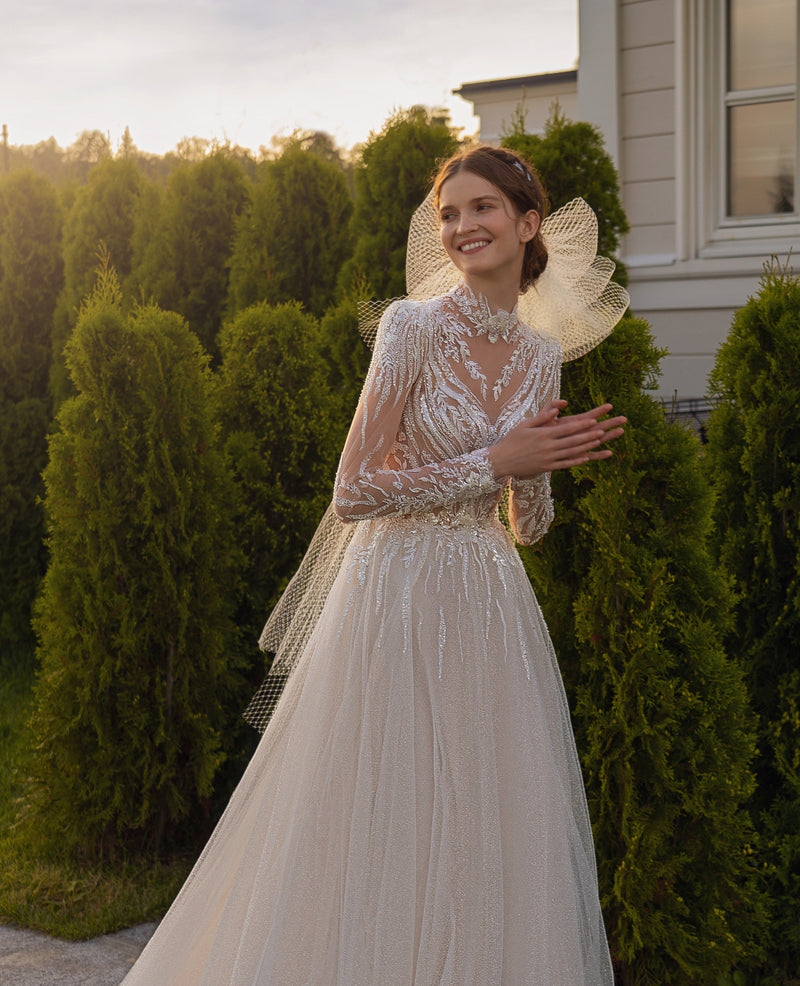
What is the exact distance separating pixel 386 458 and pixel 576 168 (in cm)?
203

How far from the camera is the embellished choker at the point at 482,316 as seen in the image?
245 centimetres

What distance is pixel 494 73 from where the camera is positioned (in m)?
13.2

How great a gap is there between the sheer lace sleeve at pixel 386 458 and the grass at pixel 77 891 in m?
2.04

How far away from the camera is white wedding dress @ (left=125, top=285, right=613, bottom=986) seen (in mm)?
2215

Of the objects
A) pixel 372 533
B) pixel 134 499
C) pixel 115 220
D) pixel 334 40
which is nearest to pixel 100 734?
pixel 134 499

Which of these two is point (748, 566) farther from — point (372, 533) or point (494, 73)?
point (494, 73)

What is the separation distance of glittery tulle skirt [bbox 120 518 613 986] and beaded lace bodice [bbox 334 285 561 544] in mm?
159

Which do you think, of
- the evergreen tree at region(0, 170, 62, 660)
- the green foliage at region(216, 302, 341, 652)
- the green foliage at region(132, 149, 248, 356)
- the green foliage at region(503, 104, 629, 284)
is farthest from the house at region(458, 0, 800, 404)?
the evergreen tree at region(0, 170, 62, 660)

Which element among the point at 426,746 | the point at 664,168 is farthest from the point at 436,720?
the point at 664,168

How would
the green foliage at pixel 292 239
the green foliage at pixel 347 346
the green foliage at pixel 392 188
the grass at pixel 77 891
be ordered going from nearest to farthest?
1. the grass at pixel 77 891
2. the green foliage at pixel 347 346
3. the green foliage at pixel 392 188
4. the green foliage at pixel 292 239

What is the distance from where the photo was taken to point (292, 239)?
637cm

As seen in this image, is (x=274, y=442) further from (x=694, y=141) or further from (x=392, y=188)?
(x=694, y=141)

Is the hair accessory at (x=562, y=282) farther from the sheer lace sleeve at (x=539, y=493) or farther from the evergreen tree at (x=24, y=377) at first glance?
the evergreen tree at (x=24, y=377)

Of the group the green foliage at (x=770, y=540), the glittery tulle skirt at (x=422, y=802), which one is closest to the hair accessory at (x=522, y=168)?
the glittery tulle skirt at (x=422, y=802)
